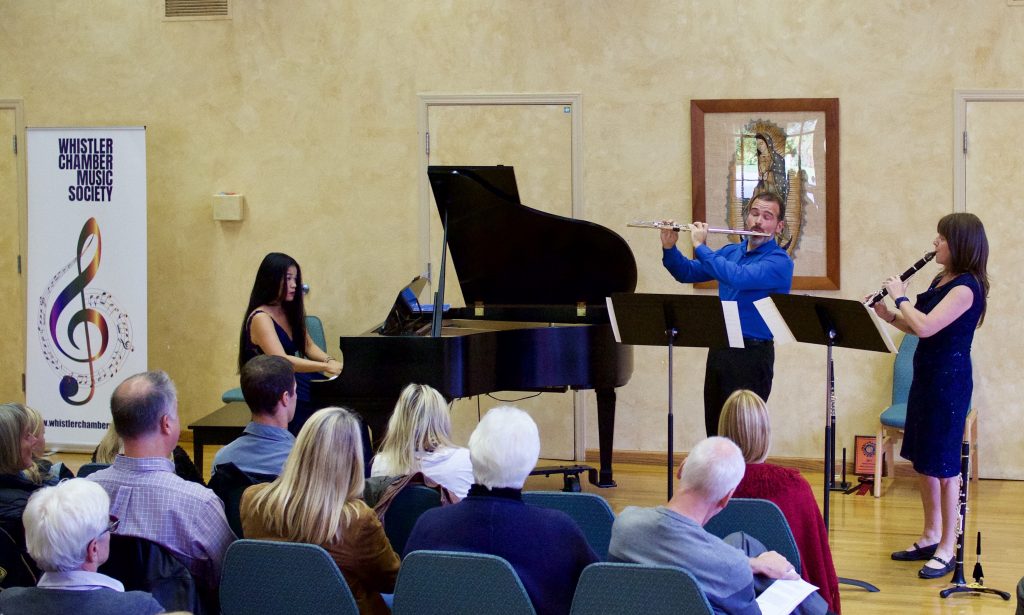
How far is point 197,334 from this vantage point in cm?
727

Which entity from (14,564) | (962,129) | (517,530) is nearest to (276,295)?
(14,564)

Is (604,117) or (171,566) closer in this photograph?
(171,566)

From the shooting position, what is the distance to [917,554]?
482 cm

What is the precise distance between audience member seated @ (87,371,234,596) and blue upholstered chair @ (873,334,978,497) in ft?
14.1

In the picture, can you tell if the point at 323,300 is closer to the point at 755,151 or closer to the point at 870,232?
the point at 755,151

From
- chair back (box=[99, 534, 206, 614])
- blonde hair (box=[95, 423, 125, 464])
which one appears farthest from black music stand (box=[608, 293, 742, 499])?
chair back (box=[99, 534, 206, 614])

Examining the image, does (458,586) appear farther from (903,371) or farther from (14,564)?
(903,371)

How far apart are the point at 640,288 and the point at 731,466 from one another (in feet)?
14.2

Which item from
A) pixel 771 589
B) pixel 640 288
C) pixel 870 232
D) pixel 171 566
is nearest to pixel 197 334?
pixel 640 288

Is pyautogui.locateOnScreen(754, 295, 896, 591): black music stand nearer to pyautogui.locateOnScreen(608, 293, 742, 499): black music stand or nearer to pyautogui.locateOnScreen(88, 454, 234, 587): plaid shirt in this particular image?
pyautogui.locateOnScreen(608, 293, 742, 499): black music stand

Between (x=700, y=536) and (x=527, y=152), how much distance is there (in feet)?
15.3

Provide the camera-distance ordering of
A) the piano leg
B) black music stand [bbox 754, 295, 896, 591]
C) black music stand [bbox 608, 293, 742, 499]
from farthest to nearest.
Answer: the piano leg → black music stand [bbox 608, 293, 742, 499] → black music stand [bbox 754, 295, 896, 591]

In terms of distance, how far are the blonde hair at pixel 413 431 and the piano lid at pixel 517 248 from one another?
6.41 ft

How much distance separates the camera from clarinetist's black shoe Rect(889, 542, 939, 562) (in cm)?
481
